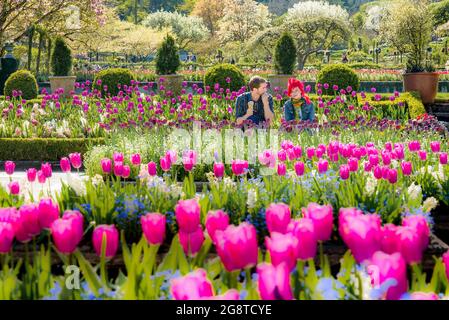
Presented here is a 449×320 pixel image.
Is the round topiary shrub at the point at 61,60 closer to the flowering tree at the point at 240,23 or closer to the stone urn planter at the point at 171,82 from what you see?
the stone urn planter at the point at 171,82

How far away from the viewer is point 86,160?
10.2 metres


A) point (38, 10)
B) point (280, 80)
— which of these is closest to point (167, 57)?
point (280, 80)

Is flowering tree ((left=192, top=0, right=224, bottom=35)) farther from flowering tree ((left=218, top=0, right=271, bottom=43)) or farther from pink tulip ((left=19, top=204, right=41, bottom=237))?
pink tulip ((left=19, top=204, right=41, bottom=237))

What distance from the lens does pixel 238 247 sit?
6.81ft

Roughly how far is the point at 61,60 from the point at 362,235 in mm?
21116

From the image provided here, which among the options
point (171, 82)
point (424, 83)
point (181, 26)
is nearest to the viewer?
point (424, 83)

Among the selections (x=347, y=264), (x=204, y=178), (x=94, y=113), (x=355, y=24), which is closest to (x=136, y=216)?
(x=347, y=264)

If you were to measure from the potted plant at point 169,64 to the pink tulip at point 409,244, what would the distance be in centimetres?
1859

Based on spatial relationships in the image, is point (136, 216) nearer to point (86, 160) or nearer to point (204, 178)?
point (204, 178)

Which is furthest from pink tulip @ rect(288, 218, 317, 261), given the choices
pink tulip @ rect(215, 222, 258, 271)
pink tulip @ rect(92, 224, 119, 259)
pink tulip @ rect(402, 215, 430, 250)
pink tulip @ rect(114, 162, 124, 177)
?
Result: pink tulip @ rect(114, 162, 124, 177)

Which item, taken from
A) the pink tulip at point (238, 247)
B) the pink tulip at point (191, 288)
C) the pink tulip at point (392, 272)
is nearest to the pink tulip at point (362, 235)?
the pink tulip at point (392, 272)

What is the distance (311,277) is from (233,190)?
2185mm

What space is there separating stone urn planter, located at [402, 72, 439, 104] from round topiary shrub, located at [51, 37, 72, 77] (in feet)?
33.8

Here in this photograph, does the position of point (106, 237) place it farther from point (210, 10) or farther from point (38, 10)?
point (210, 10)
